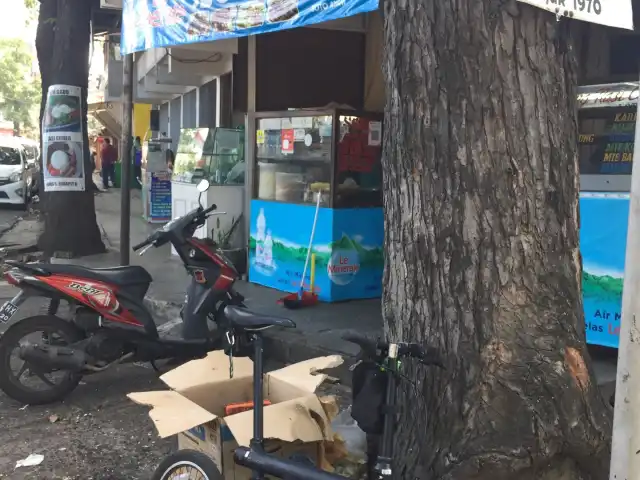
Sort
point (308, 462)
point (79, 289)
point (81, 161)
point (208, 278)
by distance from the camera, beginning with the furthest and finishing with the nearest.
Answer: point (81, 161) → point (208, 278) → point (79, 289) → point (308, 462)

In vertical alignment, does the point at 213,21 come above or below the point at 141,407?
above

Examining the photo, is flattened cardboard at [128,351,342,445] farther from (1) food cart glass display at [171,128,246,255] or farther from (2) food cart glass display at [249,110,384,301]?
(1) food cart glass display at [171,128,246,255]

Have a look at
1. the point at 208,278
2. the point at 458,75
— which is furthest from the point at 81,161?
the point at 458,75

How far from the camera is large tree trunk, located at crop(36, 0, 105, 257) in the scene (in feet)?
32.6

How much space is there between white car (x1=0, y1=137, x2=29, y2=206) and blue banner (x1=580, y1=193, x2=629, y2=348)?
1730cm

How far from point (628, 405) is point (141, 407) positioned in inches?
150

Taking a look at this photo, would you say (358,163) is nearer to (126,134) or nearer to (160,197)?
(126,134)

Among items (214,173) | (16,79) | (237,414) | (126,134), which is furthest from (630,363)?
(16,79)

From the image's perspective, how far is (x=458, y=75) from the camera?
2539 mm

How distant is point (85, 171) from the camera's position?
33.2ft

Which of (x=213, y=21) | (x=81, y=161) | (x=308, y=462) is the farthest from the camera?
(x=81, y=161)

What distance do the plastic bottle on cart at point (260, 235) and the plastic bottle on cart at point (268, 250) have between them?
0.14 ft

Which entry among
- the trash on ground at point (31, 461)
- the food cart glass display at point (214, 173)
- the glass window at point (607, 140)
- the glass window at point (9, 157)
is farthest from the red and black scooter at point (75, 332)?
the glass window at point (9, 157)

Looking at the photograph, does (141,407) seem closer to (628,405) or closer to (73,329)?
(73,329)
